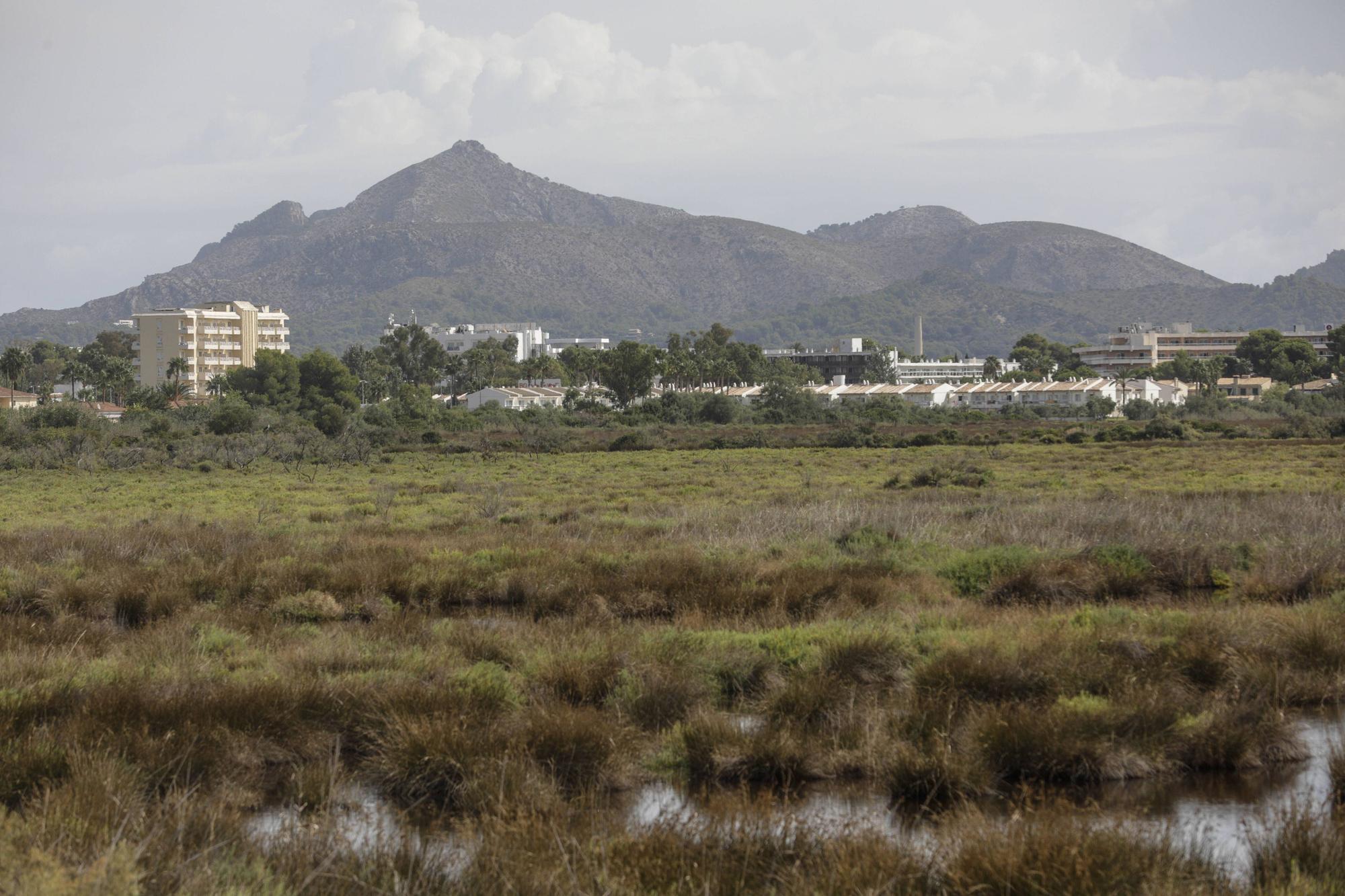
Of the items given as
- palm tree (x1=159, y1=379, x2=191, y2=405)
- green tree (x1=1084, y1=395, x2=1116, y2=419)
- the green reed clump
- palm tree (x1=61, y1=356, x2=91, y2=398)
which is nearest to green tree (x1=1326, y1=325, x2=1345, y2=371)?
green tree (x1=1084, y1=395, x2=1116, y2=419)

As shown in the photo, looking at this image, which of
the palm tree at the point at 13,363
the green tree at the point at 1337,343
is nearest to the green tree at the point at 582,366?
the palm tree at the point at 13,363

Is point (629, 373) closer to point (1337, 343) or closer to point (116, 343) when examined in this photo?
point (116, 343)

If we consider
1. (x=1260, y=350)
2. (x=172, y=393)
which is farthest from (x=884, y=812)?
(x=1260, y=350)

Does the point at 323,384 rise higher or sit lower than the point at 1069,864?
higher

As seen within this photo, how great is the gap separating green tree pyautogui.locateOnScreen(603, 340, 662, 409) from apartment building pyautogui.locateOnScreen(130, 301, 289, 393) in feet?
169

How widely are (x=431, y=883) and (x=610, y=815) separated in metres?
1.97

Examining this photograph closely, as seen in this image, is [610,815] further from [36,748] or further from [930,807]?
[36,748]

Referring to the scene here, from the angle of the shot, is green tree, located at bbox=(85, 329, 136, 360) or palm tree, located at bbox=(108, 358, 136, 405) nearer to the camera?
palm tree, located at bbox=(108, 358, 136, 405)

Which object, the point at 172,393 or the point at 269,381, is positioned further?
the point at 172,393

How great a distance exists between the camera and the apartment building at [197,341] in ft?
520

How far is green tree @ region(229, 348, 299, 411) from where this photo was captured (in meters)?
111

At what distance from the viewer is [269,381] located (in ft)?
374

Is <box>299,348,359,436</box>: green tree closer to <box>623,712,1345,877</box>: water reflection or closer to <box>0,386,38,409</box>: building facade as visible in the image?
<box>0,386,38,409</box>: building facade

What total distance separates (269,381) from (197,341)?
171ft
